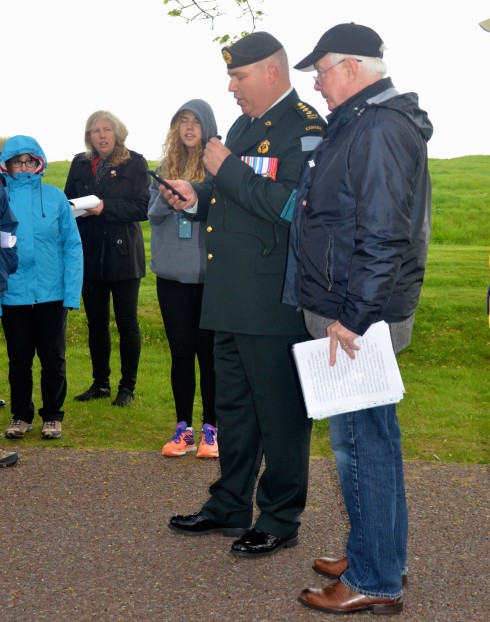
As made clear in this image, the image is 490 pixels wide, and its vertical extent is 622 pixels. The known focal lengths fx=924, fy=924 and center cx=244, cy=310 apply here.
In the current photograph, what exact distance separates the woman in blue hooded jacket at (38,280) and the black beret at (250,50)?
261 centimetres

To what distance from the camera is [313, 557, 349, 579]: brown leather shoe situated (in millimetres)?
4230

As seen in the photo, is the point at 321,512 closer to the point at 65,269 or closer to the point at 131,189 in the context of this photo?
the point at 65,269

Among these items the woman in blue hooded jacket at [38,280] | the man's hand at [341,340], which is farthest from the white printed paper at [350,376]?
the woman in blue hooded jacket at [38,280]

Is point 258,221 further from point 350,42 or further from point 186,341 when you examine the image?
point 186,341

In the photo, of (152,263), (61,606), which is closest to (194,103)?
(152,263)

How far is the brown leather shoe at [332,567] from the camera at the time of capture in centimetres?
423

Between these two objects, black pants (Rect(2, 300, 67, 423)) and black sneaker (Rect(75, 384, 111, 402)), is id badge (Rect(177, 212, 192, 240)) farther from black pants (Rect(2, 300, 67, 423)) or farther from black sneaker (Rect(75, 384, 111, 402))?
black sneaker (Rect(75, 384, 111, 402))

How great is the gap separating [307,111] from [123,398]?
4362 mm

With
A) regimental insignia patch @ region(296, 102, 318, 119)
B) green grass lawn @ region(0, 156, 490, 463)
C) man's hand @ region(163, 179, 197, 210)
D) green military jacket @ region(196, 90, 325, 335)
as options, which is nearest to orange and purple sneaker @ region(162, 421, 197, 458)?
green grass lawn @ region(0, 156, 490, 463)

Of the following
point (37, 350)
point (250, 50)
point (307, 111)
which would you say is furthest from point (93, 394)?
point (250, 50)

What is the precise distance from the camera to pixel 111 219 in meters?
7.59

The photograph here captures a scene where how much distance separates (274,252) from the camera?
14.3 feet

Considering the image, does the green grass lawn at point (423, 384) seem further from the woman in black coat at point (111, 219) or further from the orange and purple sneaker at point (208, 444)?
the orange and purple sneaker at point (208, 444)

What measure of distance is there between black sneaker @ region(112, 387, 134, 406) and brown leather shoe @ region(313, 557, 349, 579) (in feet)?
13.5
